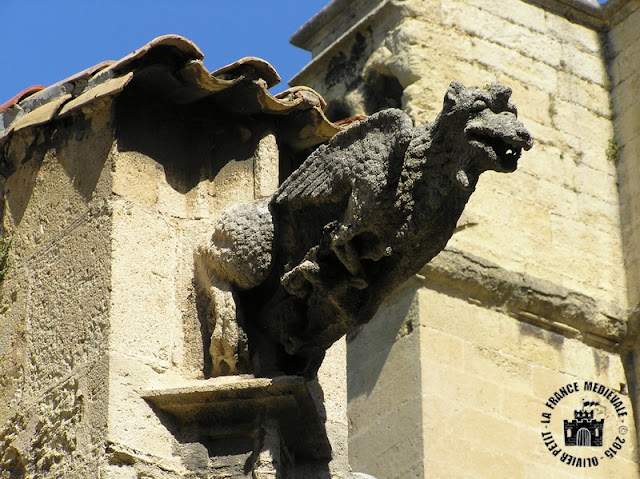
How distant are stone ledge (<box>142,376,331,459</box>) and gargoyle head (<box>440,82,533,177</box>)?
0.91 metres

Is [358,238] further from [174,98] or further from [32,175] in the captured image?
[32,175]

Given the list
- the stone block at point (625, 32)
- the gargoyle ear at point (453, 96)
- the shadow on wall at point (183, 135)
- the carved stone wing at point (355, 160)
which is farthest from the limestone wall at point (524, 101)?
the gargoyle ear at point (453, 96)

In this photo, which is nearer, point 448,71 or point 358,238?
point 358,238

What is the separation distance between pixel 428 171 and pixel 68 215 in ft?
4.45

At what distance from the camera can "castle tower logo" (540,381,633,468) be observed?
8.58 metres

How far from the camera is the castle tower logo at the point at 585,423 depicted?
8578mm

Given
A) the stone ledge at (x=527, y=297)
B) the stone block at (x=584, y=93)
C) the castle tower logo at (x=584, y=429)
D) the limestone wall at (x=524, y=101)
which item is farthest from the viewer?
the stone block at (x=584, y=93)

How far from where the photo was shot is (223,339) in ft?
16.6

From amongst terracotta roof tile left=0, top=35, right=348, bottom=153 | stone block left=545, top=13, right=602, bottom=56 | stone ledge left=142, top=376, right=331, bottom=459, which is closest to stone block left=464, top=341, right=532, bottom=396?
stone block left=545, top=13, right=602, bottom=56

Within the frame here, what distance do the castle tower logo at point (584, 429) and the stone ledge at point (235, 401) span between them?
12.9 feet

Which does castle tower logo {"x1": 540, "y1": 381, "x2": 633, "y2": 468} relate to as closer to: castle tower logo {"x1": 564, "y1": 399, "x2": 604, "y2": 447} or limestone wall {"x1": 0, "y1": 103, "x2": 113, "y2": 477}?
castle tower logo {"x1": 564, "y1": 399, "x2": 604, "y2": 447}

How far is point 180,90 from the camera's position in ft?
17.7

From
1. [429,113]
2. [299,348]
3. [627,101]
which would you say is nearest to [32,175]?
[299,348]

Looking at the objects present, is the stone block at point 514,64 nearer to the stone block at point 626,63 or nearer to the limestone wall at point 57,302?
the stone block at point 626,63
